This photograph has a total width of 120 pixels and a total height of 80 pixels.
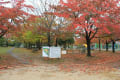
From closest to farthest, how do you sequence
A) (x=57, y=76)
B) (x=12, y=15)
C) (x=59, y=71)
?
(x=57, y=76), (x=59, y=71), (x=12, y=15)

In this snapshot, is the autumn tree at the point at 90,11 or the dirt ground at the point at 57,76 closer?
the dirt ground at the point at 57,76

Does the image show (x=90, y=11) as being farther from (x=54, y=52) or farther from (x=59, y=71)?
(x=59, y=71)

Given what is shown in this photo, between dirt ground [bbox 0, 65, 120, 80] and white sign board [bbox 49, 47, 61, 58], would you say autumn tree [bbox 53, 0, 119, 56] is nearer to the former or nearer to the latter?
white sign board [bbox 49, 47, 61, 58]

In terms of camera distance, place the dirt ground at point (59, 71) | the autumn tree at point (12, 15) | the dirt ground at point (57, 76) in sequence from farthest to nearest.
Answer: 1. the autumn tree at point (12, 15)
2. the dirt ground at point (59, 71)
3. the dirt ground at point (57, 76)

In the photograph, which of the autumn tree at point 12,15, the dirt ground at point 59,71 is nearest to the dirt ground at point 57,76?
the dirt ground at point 59,71

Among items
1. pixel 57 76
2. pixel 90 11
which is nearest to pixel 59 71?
pixel 57 76

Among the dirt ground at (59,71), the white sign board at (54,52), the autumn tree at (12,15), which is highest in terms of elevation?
the autumn tree at (12,15)

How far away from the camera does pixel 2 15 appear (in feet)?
43.5

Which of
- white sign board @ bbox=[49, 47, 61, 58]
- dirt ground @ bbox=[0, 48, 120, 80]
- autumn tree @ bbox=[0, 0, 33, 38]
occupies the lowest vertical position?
dirt ground @ bbox=[0, 48, 120, 80]

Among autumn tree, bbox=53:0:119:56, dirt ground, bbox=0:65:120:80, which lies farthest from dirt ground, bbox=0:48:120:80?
autumn tree, bbox=53:0:119:56

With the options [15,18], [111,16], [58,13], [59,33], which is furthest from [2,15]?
[111,16]

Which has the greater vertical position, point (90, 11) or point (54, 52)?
point (90, 11)

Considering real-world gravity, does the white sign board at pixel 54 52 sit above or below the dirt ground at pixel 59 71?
above

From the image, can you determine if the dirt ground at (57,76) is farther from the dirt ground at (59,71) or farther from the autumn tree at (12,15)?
the autumn tree at (12,15)
